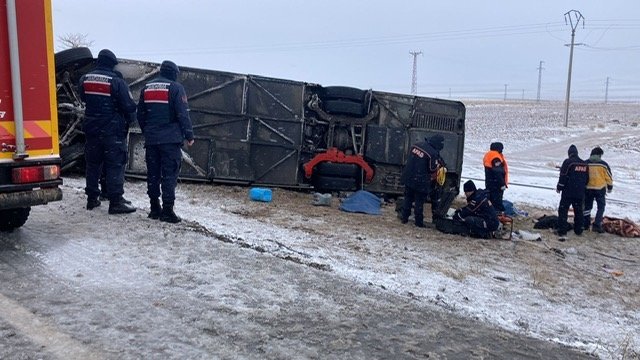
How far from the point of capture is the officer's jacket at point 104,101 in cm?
660

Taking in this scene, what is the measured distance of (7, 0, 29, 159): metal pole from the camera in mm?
4730

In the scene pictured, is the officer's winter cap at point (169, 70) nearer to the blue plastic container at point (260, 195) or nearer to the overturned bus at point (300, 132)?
the blue plastic container at point (260, 195)

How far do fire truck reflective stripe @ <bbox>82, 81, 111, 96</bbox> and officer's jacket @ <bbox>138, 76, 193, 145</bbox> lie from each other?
446 mm

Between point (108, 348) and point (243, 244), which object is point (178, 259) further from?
point (108, 348)

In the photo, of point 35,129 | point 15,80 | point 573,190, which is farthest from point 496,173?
point 15,80

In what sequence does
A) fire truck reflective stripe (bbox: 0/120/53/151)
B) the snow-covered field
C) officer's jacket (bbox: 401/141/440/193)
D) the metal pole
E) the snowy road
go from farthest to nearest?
the snow-covered field < officer's jacket (bbox: 401/141/440/193) < fire truck reflective stripe (bbox: 0/120/53/151) < the metal pole < the snowy road

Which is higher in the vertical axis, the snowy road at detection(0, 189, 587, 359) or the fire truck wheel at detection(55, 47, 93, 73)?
the fire truck wheel at detection(55, 47, 93, 73)

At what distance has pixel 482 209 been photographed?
888 centimetres

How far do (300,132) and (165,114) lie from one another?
15.2ft

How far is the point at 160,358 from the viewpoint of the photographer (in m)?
3.38

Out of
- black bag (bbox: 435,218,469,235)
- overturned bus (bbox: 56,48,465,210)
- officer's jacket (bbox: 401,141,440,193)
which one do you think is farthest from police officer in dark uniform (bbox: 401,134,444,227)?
overturned bus (bbox: 56,48,465,210)

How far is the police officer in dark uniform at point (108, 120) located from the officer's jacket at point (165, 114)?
310 millimetres

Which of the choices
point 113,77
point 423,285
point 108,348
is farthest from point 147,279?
point 113,77

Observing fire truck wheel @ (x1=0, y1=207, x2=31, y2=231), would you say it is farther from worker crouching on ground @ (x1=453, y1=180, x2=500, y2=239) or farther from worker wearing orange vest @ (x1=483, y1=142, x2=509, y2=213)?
worker wearing orange vest @ (x1=483, y1=142, x2=509, y2=213)
